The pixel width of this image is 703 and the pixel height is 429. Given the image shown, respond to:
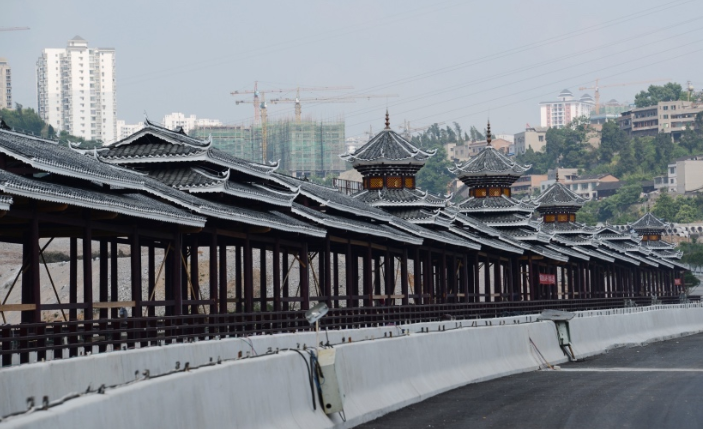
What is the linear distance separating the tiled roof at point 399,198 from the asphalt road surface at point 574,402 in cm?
3306

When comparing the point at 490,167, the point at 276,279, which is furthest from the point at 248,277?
the point at 490,167

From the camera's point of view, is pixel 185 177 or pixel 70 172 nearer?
pixel 70 172

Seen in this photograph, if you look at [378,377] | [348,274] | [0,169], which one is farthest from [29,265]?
[348,274]

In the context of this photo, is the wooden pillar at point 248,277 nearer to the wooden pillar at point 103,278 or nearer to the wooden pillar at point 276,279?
the wooden pillar at point 276,279

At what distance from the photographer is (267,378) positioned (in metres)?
16.3

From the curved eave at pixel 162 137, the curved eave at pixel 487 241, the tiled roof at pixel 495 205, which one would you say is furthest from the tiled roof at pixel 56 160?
the tiled roof at pixel 495 205

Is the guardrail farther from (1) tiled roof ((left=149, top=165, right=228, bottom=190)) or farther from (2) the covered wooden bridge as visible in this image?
(1) tiled roof ((left=149, top=165, right=228, bottom=190))

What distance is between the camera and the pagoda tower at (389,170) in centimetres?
6806

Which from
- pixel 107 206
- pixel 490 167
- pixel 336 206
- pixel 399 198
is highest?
pixel 490 167

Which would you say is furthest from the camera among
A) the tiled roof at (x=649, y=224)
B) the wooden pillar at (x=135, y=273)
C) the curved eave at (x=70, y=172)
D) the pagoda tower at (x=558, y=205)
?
the tiled roof at (x=649, y=224)

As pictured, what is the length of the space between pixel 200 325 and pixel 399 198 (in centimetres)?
3838

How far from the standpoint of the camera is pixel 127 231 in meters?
31.8

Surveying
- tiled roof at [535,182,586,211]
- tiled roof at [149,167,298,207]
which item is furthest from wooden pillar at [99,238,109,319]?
tiled roof at [535,182,586,211]

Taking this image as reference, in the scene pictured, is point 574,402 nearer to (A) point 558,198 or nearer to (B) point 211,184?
(B) point 211,184
